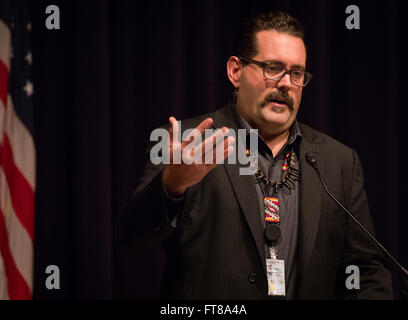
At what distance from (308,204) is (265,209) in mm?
153

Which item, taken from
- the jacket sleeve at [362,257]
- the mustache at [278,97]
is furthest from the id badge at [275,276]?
the mustache at [278,97]

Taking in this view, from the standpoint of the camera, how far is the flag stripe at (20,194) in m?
2.14

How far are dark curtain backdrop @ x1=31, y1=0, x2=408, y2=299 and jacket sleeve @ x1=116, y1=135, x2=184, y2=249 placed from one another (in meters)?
0.93

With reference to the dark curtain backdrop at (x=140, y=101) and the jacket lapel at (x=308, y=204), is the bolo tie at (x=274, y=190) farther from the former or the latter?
the dark curtain backdrop at (x=140, y=101)

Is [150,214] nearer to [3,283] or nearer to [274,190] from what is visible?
[274,190]

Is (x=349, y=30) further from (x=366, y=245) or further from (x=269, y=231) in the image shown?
(x=269, y=231)

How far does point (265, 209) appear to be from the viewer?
1.48m

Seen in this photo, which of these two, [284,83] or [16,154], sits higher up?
[284,83]

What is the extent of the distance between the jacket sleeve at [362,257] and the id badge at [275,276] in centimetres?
27

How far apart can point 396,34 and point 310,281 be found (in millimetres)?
1874

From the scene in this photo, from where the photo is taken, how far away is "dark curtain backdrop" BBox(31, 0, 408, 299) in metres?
2.26

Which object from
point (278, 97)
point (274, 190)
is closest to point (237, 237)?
point (274, 190)

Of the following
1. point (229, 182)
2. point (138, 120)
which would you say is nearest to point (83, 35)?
point (138, 120)

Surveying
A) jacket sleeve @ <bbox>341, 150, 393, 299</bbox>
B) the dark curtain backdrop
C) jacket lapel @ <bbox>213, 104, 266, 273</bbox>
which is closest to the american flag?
the dark curtain backdrop
